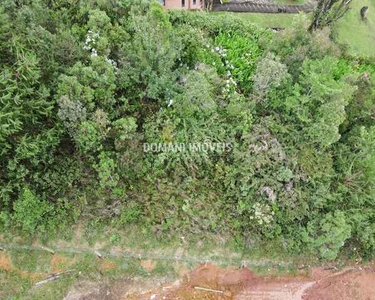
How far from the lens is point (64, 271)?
1580 cm

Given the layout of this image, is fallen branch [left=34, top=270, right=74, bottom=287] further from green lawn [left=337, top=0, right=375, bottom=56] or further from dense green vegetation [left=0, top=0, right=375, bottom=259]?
green lawn [left=337, top=0, right=375, bottom=56]

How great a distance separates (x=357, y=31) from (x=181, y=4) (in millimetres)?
12581

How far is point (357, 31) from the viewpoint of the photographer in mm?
24203

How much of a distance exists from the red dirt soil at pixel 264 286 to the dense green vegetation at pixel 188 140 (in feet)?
5.42

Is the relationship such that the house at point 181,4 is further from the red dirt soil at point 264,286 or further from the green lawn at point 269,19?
the red dirt soil at point 264,286

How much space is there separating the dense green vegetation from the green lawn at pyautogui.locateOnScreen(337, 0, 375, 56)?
783cm

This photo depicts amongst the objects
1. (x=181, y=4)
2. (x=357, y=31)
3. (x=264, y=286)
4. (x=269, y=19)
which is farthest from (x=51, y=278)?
(x=357, y=31)

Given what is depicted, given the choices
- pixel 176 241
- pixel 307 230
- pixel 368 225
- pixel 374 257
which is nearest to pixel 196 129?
pixel 176 241

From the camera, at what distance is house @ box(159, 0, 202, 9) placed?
21.1 meters

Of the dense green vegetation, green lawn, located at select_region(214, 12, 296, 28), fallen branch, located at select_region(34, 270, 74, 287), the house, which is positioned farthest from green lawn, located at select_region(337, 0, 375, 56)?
fallen branch, located at select_region(34, 270, 74, 287)

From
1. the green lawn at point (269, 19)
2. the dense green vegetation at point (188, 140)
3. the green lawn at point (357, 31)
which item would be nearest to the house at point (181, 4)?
the green lawn at point (269, 19)

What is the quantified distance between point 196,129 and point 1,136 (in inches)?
316

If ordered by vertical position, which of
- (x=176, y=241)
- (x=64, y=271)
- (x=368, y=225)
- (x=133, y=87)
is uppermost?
(x=133, y=87)

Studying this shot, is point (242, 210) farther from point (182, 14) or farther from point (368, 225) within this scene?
point (182, 14)
